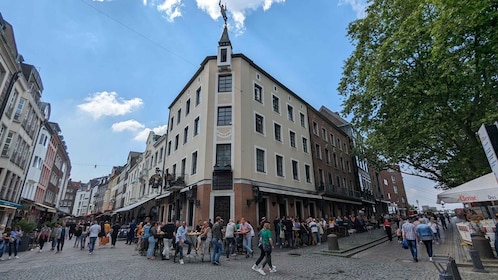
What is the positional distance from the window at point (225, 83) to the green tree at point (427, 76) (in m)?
8.50

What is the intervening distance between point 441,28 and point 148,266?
14.0 m

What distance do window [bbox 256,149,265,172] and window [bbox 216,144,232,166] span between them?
7.40 ft

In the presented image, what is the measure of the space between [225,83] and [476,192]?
53.5 feet

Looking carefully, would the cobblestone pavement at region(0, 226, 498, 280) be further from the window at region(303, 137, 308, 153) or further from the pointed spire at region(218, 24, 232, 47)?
the pointed spire at region(218, 24, 232, 47)

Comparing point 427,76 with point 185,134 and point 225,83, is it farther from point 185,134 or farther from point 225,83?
point 185,134

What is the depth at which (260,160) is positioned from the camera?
18797mm

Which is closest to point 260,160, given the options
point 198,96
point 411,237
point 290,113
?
point 290,113

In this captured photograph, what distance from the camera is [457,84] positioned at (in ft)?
37.4

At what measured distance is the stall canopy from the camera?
8117 mm

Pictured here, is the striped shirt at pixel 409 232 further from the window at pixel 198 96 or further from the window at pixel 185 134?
the window at pixel 185 134

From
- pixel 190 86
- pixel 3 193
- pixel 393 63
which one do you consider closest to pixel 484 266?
pixel 393 63

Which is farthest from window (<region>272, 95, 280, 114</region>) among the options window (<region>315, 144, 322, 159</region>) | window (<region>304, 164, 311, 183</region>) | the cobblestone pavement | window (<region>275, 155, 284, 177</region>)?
the cobblestone pavement

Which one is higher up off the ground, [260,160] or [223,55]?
[223,55]

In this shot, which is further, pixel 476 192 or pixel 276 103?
pixel 276 103
